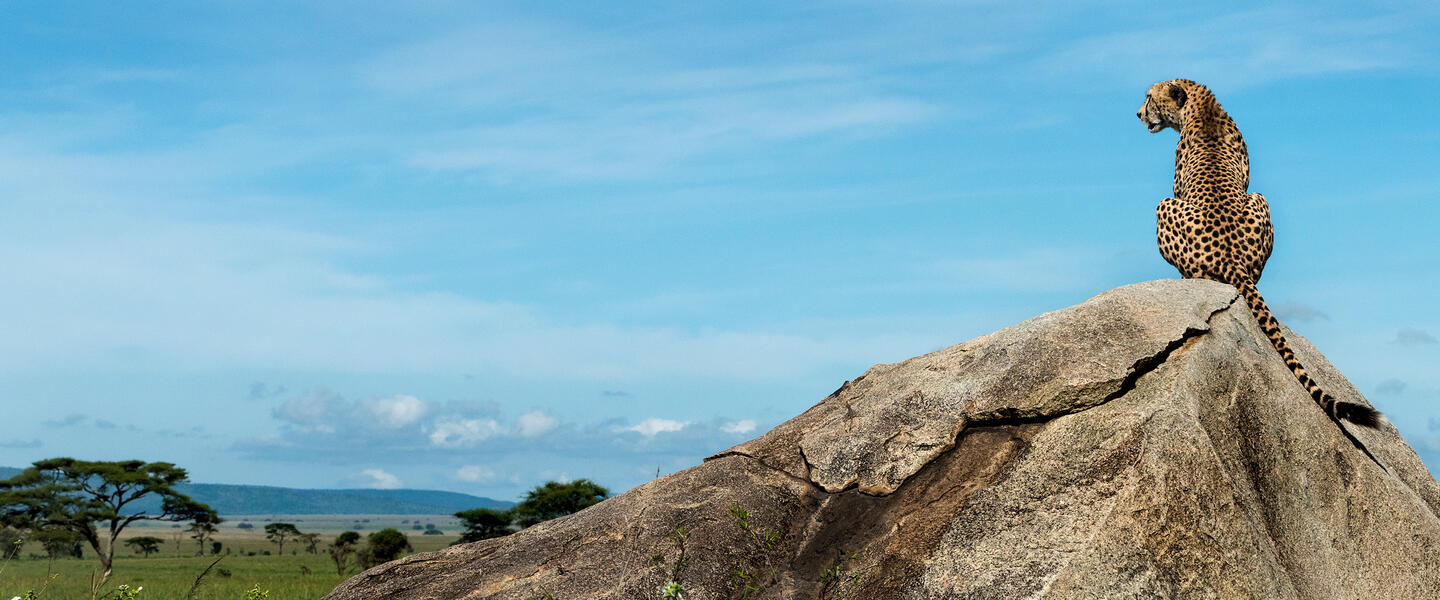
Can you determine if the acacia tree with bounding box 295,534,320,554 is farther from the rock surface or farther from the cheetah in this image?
the rock surface

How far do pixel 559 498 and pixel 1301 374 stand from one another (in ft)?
120

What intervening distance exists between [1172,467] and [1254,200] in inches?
211

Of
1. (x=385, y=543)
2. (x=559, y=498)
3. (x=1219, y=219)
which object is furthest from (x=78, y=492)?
(x=1219, y=219)

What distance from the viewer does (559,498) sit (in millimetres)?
44281

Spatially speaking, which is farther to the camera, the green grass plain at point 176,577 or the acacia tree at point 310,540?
the acacia tree at point 310,540

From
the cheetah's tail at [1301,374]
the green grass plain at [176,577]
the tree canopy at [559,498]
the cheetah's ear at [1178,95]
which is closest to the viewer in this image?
the cheetah's tail at [1301,374]

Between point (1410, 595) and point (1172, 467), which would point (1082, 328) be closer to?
point (1172, 467)

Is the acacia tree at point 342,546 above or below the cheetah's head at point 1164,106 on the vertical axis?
below

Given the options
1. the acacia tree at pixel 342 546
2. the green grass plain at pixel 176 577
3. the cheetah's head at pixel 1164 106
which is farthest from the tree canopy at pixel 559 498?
the cheetah's head at pixel 1164 106

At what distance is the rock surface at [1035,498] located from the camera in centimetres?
771

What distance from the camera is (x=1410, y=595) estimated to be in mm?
9625

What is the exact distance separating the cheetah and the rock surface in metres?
1.02

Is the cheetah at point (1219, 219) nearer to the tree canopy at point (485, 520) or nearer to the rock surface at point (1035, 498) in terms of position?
the rock surface at point (1035, 498)

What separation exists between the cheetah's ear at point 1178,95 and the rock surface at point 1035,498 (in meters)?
4.17
